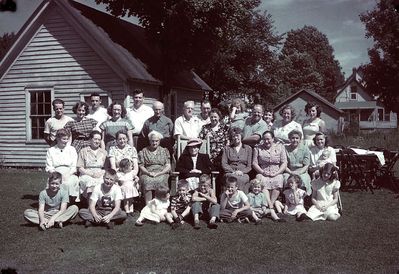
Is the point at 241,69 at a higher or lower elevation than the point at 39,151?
higher

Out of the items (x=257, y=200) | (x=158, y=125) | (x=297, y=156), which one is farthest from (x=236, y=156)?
(x=158, y=125)

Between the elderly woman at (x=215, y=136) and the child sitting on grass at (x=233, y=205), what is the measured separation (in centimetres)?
96

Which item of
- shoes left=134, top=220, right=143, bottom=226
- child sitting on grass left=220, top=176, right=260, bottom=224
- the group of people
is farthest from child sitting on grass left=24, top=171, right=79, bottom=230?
child sitting on grass left=220, top=176, right=260, bottom=224

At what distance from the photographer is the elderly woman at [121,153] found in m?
7.52

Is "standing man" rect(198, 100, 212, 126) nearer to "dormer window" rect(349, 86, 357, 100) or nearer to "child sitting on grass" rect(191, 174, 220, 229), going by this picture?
"child sitting on grass" rect(191, 174, 220, 229)

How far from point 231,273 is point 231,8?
512 inches

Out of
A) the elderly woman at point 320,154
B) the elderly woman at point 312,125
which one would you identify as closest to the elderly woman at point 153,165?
the elderly woman at point 320,154

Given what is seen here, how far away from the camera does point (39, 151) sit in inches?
595

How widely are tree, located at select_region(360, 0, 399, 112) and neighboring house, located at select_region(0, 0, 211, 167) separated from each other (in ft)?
23.2

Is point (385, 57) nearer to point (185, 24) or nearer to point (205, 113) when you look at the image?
point (185, 24)

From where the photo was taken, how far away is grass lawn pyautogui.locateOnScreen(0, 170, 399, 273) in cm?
466

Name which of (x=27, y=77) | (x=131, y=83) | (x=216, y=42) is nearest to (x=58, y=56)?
(x=27, y=77)

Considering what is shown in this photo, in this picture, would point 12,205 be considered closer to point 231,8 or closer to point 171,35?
point 171,35

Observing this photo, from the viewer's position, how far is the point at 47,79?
590 inches
